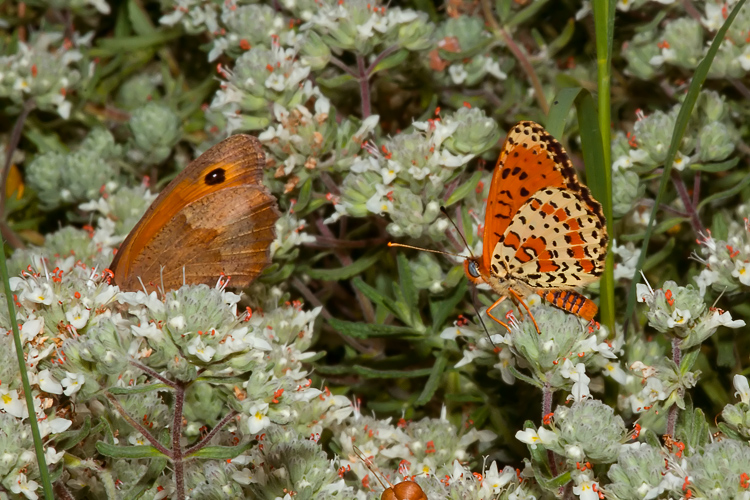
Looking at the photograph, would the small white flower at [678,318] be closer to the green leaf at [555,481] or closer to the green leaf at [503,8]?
the green leaf at [555,481]

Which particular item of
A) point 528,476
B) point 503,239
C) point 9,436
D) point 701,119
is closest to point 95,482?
point 9,436

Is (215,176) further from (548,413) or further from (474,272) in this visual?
(548,413)

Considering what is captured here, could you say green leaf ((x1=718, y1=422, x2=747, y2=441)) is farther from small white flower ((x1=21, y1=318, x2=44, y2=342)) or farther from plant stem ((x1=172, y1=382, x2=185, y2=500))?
small white flower ((x1=21, y1=318, x2=44, y2=342))

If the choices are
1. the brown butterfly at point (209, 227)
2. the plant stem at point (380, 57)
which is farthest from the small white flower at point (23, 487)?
the plant stem at point (380, 57)

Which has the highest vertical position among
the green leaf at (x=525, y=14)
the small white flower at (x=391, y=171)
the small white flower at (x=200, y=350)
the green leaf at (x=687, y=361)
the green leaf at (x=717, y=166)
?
the green leaf at (x=525, y=14)

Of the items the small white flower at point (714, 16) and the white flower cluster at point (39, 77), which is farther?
the white flower cluster at point (39, 77)

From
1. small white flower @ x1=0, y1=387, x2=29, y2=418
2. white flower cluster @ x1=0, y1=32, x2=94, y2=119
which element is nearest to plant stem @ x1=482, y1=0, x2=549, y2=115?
white flower cluster @ x1=0, y1=32, x2=94, y2=119

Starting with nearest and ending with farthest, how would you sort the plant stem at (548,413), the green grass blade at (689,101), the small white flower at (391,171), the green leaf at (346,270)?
the plant stem at (548,413) < the green grass blade at (689,101) < the small white flower at (391,171) < the green leaf at (346,270)
